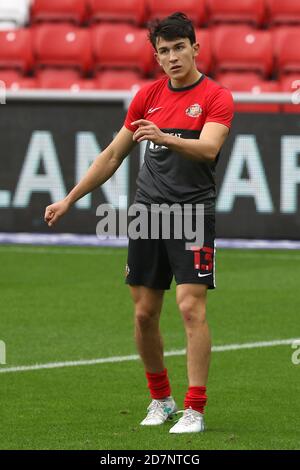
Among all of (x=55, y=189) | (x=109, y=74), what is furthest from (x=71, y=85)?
(x=55, y=189)

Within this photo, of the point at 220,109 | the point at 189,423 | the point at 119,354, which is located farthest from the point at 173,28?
the point at 119,354

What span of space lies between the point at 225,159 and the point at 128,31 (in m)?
3.81

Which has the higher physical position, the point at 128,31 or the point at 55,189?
the point at 128,31

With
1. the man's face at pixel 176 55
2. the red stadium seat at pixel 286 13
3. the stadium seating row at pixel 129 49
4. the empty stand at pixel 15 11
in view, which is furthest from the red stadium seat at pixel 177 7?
the man's face at pixel 176 55

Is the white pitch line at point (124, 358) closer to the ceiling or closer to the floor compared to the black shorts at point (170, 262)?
closer to the floor

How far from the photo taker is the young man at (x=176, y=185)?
6.66 metres

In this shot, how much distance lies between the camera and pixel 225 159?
15.3m

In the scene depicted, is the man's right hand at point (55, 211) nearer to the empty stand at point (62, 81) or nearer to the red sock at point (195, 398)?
the red sock at point (195, 398)

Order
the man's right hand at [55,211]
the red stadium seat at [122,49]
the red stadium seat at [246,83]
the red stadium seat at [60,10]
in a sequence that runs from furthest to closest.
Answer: the red stadium seat at [60,10], the red stadium seat at [122,49], the red stadium seat at [246,83], the man's right hand at [55,211]

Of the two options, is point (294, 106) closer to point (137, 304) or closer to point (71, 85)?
point (71, 85)

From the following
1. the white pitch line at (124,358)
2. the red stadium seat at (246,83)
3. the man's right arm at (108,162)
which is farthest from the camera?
the red stadium seat at (246,83)

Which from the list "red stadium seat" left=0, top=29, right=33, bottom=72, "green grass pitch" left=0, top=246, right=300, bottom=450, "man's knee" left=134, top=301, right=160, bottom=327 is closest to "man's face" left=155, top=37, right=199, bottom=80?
"man's knee" left=134, top=301, right=160, bottom=327

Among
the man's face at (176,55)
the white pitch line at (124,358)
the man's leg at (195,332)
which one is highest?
the man's face at (176,55)

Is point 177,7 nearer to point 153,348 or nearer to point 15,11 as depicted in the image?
point 15,11
